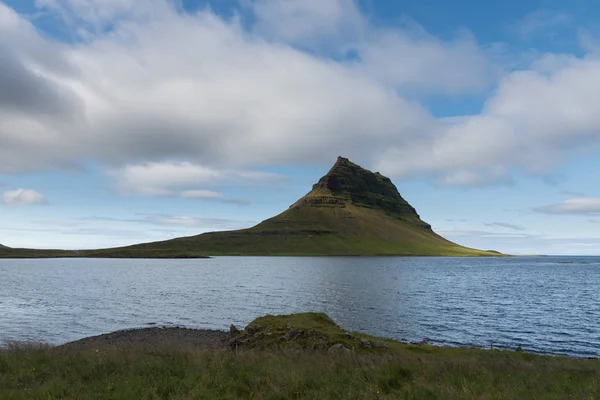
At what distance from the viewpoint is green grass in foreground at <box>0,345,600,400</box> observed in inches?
563

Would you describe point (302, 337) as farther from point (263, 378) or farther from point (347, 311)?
point (347, 311)

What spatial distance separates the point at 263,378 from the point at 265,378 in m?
0.10

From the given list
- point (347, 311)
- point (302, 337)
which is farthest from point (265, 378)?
point (347, 311)

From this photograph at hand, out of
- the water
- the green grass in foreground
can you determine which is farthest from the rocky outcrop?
the water

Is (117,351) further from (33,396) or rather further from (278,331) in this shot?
(278,331)

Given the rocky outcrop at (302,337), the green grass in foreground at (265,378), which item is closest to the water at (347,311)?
the rocky outcrop at (302,337)

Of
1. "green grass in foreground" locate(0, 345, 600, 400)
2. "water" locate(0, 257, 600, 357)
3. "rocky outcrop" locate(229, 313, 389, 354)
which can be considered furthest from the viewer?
"water" locate(0, 257, 600, 357)

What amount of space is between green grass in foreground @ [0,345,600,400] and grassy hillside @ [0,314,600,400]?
4 cm

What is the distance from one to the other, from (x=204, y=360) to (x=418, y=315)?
45.9 meters

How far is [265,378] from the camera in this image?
16.2 meters

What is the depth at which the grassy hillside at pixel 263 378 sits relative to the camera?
1431 centimetres

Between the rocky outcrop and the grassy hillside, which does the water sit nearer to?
the rocky outcrop

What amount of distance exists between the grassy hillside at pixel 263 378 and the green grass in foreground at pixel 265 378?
0.13 feet

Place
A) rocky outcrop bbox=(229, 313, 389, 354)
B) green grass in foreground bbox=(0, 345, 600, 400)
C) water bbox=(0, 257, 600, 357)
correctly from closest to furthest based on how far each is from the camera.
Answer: green grass in foreground bbox=(0, 345, 600, 400)
rocky outcrop bbox=(229, 313, 389, 354)
water bbox=(0, 257, 600, 357)
